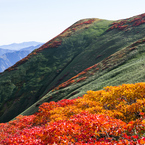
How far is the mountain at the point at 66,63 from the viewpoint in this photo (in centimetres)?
5816

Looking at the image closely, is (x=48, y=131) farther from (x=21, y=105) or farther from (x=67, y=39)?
(x=67, y=39)

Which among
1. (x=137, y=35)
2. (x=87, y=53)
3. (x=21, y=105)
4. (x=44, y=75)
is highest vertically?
(x=137, y=35)

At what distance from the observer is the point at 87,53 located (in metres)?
89.1

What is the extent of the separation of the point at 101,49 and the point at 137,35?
20.2 m

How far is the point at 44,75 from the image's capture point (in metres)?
91.8

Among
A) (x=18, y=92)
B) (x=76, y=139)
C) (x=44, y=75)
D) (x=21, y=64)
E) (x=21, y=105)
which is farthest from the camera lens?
(x=21, y=64)

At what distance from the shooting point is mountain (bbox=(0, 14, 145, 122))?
191 ft

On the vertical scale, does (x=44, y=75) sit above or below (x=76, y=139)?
below

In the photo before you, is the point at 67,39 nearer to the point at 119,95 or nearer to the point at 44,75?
the point at 44,75

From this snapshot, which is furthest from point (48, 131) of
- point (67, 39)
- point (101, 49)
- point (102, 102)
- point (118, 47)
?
point (67, 39)

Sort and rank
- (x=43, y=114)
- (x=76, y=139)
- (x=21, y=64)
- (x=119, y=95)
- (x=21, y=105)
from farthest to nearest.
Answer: (x=21, y=64)
(x=21, y=105)
(x=43, y=114)
(x=119, y=95)
(x=76, y=139)

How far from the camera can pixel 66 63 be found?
9481 centimetres

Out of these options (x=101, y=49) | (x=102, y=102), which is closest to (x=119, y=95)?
(x=102, y=102)

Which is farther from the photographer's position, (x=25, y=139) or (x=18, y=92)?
(x=18, y=92)
